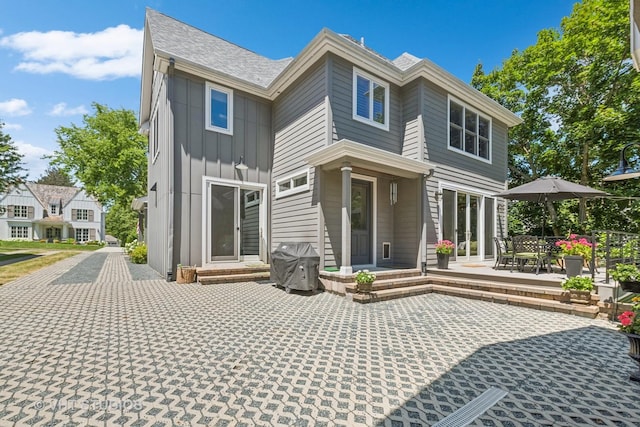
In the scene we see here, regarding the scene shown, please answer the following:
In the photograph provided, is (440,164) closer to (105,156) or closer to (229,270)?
(229,270)

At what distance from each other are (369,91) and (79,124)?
2265cm

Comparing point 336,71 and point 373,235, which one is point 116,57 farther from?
point 373,235

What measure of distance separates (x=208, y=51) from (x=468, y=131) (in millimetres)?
8672

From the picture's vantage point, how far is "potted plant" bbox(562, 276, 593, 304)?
4.98 metres

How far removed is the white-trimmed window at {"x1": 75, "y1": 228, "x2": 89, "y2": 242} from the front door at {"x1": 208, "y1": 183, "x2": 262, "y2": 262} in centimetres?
3581

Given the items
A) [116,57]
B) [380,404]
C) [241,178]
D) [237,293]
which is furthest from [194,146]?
[116,57]

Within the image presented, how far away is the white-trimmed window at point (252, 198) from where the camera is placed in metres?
9.23

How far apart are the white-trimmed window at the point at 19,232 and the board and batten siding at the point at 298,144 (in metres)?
36.8

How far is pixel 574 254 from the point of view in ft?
20.3

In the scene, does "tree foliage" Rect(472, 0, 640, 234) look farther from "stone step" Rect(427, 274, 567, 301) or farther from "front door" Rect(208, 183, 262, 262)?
"front door" Rect(208, 183, 262, 262)

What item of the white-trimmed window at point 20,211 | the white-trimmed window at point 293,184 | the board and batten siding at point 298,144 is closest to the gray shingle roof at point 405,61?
the board and batten siding at point 298,144

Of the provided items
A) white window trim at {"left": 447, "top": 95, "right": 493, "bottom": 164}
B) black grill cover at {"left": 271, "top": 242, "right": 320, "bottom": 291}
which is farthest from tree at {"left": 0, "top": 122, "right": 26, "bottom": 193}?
white window trim at {"left": 447, "top": 95, "right": 493, "bottom": 164}

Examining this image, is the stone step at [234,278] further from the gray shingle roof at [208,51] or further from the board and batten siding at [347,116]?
the gray shingle roof at [208,51]

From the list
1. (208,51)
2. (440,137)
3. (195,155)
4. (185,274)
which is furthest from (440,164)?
(208,51)
